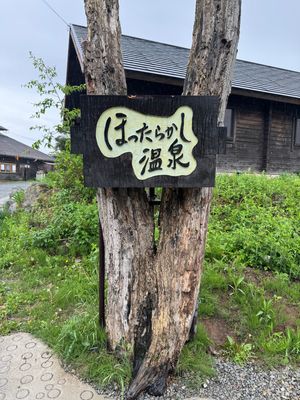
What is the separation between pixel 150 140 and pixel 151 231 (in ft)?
2.03

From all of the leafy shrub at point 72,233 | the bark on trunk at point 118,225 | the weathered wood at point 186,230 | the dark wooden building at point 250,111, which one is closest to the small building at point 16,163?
the dark wooden building at point 250,111

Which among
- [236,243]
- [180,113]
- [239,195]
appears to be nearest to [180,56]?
[239,195]

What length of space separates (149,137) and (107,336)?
4.72 feet

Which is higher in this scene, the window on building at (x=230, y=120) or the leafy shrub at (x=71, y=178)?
the window on building at (x=230, y=120)

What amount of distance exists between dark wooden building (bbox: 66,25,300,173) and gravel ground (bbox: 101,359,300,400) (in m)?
8.04

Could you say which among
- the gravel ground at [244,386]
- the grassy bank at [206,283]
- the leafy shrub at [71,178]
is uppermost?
→ the leafy shrub at [71,178]

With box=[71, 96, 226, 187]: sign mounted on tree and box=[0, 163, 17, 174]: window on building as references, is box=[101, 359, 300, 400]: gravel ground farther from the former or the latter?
Answer: box=[0, 163, 17, 174]: window on building

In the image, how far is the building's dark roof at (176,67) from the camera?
27.0 feet

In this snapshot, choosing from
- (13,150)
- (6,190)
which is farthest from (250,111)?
(13,150)

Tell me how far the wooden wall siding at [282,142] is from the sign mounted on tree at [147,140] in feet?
31.7

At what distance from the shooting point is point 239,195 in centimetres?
554

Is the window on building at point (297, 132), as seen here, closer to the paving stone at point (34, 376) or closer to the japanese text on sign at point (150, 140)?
the japanese text on sign at point (150, 140)

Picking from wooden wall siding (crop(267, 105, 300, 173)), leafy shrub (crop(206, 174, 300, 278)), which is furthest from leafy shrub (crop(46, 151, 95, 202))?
wooden wall siding (crop(267, 105, 300, 173))

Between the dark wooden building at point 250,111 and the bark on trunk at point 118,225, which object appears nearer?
the bark on trunk at point 118,225
